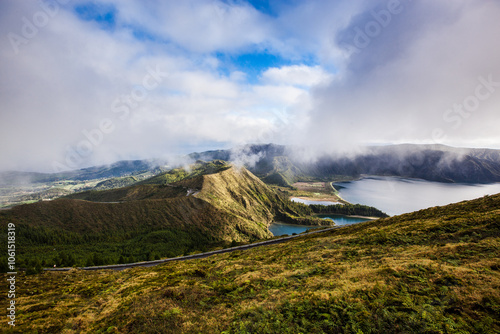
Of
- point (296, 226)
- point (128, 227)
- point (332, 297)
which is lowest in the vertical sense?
point (296, 226)

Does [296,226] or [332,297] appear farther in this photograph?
[296,226]

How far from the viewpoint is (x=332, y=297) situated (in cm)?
1344

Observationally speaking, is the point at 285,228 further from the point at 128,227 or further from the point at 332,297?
the point at 332,297

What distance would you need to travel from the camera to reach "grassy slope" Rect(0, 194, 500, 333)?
10508 mm

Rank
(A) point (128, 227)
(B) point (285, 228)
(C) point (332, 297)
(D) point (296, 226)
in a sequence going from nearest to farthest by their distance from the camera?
(C) point (332, 297)
(A) point (128, 227)
(B) point (285, 228)
(D) point (296, 226)

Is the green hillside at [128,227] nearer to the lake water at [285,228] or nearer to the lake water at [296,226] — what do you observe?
the lake water at [285,228]

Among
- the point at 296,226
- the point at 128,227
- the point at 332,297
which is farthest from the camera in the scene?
the point at 296,226

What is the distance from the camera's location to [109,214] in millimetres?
118750

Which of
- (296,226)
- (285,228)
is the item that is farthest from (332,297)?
(296,226)

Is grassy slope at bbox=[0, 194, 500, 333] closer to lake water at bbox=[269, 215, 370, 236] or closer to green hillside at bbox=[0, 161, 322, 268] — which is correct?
green hillside at bbox=[0, 161, 322, 268]

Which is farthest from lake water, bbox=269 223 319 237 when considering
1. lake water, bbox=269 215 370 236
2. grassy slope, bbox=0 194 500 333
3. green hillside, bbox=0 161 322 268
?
grassy slope, bbox=0 194 500 333

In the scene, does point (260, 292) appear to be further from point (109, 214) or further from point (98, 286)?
point (109, 214)

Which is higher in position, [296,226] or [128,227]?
[128,227]

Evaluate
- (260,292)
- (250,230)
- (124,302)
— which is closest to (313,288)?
(260,292)
